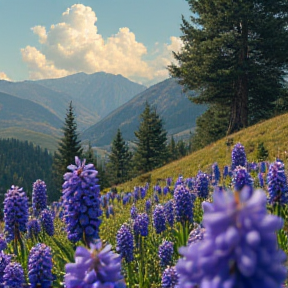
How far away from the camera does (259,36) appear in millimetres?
29516

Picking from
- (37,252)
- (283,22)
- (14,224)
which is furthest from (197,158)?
(37,252)

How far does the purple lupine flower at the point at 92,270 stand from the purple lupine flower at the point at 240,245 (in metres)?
0.68

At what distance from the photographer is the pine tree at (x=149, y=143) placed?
56.0 metres

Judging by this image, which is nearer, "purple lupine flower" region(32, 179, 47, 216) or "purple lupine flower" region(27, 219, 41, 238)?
"purple lupine flower" region(27, 219, 41, 238)

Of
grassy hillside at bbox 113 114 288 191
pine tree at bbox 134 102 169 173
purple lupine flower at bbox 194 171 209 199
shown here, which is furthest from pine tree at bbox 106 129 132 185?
purple lupine flower at bbox 194 171 209 199

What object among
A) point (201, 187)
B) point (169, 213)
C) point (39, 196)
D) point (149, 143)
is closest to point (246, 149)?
point (201, 187)

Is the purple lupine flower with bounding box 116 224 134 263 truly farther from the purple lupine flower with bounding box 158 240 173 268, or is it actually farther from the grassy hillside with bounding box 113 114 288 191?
the grassy hillside with bounding box 113 114 288 191

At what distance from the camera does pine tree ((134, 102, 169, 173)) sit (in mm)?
55969

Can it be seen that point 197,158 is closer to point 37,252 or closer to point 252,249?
point 37,252

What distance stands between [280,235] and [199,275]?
12.7ft

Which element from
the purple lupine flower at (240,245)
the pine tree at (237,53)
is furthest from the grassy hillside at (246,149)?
the purple lupine flower at (240,245)

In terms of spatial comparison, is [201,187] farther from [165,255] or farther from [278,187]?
[165,255]

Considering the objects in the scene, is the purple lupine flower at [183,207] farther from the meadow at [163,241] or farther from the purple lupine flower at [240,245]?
the purple lupine flower at [240,245]

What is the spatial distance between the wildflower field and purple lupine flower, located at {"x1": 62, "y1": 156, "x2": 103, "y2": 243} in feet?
0.04
